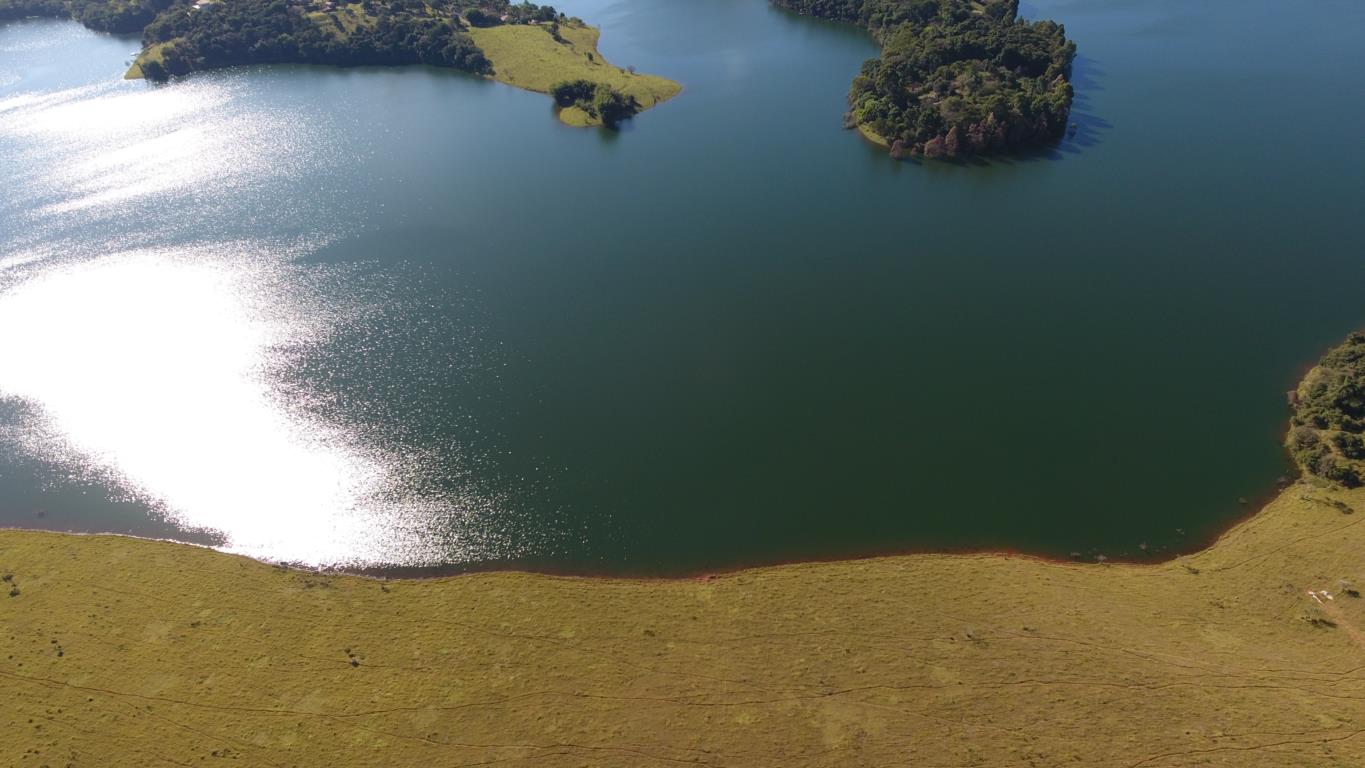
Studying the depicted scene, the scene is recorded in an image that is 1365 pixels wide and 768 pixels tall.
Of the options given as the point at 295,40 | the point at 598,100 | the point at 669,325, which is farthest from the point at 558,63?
the point at 669,325

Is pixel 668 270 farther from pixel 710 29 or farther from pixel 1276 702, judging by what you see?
pixel 710 29

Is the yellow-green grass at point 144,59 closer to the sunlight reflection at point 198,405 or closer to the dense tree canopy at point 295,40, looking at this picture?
the dense tree canopy at point 295,40

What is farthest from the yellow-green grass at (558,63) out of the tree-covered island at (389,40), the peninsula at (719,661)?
the peninsula at (719,661)

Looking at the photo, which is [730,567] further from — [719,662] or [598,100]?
[598,100]

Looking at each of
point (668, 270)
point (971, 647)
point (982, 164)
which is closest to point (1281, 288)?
point (982, 164)

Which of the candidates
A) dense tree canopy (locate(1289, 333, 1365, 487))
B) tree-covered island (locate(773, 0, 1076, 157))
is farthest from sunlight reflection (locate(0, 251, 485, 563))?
tree-covered island (locate(773, 0, 1076, 157))

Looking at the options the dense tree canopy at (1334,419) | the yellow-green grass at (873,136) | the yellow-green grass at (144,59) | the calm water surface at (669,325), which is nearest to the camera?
the dense tree canopy at (1334,419)
